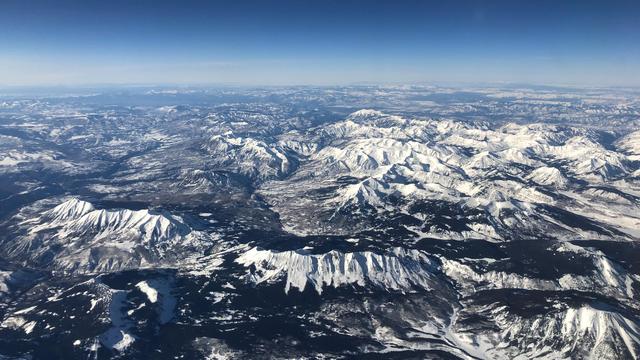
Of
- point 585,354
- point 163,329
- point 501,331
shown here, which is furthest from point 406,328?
point 163,329

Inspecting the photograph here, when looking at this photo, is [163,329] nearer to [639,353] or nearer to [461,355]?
[461,355]

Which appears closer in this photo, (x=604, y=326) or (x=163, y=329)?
(x=604, y=326)

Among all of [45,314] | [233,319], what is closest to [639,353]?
[233,319]

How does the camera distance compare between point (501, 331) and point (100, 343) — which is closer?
point (100, 343)

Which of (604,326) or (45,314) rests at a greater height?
(604,326)

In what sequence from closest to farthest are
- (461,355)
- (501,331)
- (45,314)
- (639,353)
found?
(639,353) < (461,355) < (501,331) < (45,314)

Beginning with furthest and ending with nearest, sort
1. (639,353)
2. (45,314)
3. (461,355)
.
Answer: (45,314)
(461,355)
(639,353)

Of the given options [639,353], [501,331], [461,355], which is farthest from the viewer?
[501,331]

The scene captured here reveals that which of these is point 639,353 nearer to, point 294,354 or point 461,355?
point 461,355
